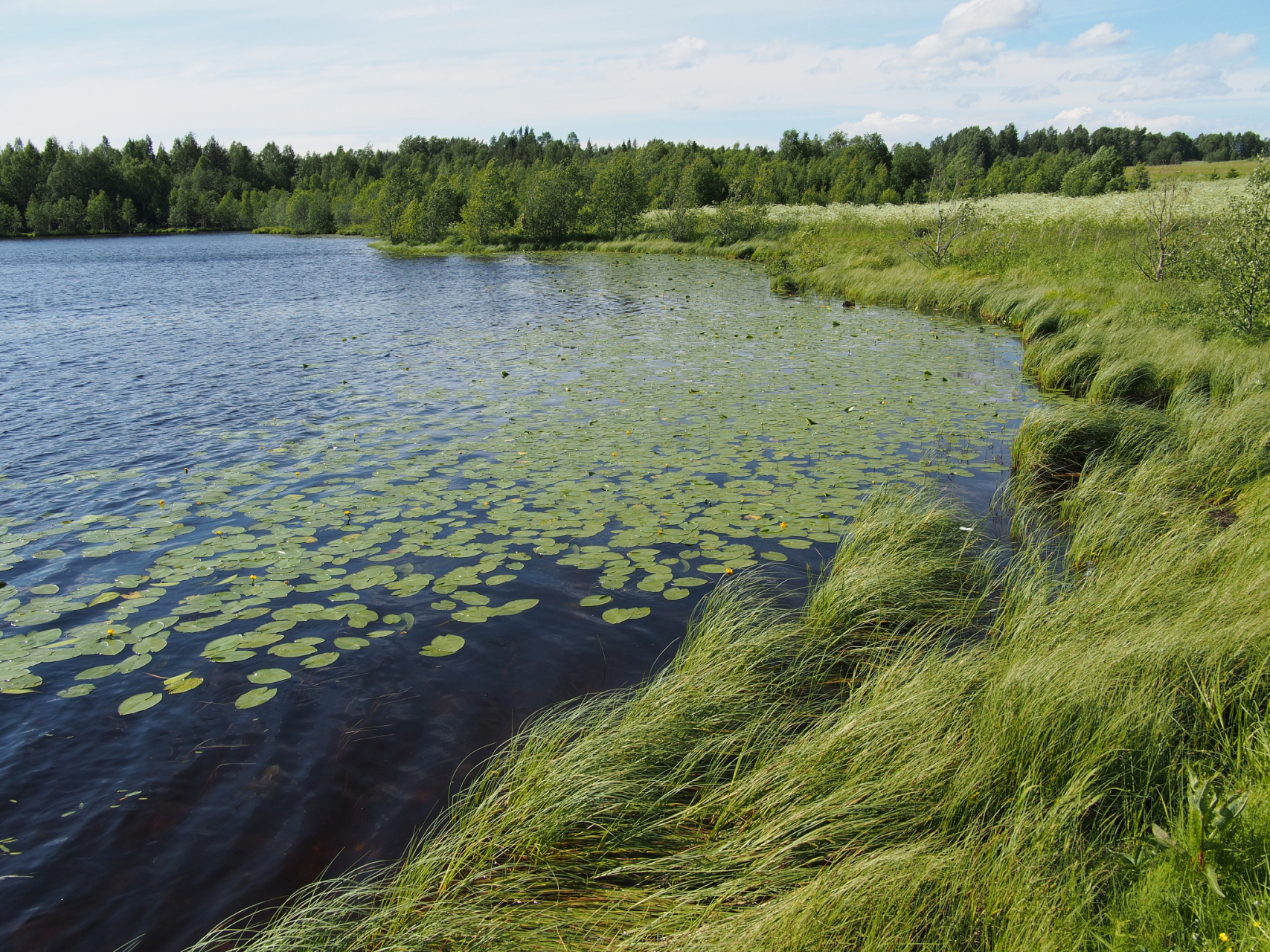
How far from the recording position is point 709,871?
9.12 ft

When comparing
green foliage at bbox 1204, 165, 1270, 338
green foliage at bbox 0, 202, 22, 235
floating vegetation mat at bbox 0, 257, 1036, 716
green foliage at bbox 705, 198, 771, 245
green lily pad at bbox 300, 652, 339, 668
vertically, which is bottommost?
green lily pad at bbox 300, 652, 339, 668

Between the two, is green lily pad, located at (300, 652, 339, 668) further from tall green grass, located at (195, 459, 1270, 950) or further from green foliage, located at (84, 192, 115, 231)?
green foliage, located at (84, 192, 115, 231)

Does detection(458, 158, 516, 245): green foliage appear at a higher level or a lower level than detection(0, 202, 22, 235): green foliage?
lower

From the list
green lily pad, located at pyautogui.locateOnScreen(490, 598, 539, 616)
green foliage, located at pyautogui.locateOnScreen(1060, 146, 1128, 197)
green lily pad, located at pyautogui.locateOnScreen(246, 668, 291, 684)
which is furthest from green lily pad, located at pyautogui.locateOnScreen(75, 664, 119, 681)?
green foliage, located at pyautogui.locateOnScreen(1060, 146, 1128, 197)

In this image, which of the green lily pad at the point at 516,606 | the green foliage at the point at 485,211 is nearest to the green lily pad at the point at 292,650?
the green lily pad at the point at 516,606

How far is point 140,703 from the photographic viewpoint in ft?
14.1

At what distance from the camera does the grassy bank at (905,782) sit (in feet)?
7.72

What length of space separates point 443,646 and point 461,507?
7.38 ft

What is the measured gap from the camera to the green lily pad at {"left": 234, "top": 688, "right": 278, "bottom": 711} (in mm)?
4293

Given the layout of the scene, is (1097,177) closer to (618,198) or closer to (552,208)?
(618,198)

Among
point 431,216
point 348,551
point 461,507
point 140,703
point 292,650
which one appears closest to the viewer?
point 140,703

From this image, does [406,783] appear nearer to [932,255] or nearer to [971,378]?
[971,378]

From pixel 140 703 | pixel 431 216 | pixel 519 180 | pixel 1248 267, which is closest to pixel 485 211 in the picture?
pixel 431 216

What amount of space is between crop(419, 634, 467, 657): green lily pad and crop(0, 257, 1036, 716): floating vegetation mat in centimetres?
2
